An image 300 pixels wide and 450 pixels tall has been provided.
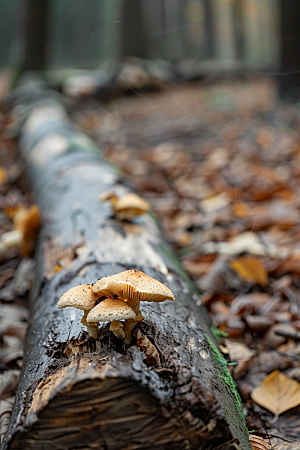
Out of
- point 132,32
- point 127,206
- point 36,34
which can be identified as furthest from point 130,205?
point 132,32

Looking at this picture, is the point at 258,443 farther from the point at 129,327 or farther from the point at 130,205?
the point at 130,205

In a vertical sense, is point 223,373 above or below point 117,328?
below

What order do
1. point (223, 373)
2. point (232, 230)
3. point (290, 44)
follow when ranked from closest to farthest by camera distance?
point (223, 373) < point (232, 230) < point (290, 44)

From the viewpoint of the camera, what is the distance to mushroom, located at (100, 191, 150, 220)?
1.88m

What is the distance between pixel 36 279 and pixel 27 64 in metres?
7.59

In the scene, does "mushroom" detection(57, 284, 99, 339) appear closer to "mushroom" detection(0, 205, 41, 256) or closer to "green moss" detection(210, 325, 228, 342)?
"green moss" detection(210, 325, 228, 342)

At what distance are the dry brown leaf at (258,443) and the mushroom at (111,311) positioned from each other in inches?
21.7

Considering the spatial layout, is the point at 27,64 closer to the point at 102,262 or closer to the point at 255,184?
the point at 255,184

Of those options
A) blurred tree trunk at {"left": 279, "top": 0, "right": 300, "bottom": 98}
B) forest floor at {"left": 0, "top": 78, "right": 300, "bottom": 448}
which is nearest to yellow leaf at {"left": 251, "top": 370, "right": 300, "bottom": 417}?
forest floor at {"left": 0, "top": 78, "right": 300, "bottom": 448}

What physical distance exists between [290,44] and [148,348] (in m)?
6.85

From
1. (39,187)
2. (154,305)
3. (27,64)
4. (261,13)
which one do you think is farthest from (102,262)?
(261,13)

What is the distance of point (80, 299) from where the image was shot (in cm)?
100

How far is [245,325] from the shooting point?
71.9 inches

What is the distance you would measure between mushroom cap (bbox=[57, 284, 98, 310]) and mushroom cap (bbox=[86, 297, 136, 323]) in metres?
0.06
